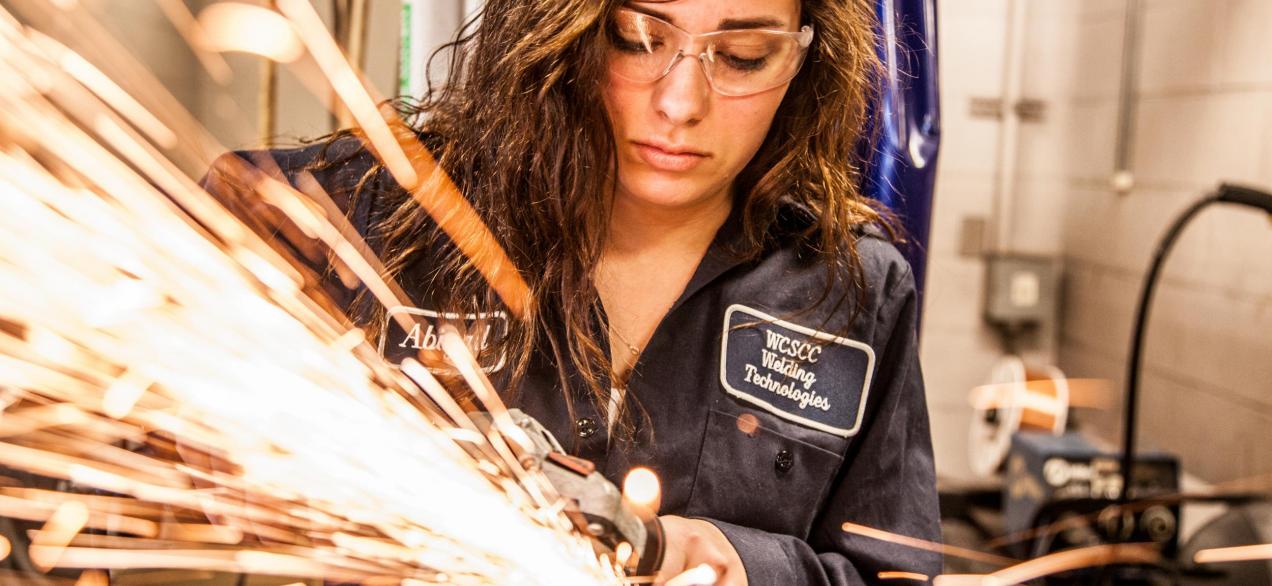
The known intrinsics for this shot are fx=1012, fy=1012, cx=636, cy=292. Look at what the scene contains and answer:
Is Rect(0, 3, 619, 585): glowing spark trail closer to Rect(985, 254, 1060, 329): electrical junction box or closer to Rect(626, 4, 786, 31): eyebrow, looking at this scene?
Rect(626, 4, 786, 31): eyebrow

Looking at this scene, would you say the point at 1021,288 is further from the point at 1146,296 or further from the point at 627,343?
the point at 627,343

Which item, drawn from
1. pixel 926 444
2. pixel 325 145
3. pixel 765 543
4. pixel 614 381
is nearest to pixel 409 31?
pixel 325 145

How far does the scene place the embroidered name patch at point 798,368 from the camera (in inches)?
63.2

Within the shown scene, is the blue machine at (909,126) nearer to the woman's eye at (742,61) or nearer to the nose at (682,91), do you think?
the woman's eye at (742,61)

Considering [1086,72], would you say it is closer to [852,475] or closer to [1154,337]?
[1154,337]

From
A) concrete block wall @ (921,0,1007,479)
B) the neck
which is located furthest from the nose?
concrete block wall @ (921,0,1007,479)

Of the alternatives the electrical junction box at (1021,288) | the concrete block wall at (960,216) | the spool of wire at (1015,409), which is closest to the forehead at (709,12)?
the spool of wire at (1015,409)

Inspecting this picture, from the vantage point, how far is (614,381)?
4.91 feet

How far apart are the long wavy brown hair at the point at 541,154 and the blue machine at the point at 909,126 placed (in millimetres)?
187

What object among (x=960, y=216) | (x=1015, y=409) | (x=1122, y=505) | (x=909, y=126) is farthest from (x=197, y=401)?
(x=960, y=216)

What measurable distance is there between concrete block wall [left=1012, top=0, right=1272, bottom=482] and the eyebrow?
262 cm

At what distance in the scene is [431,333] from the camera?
57.9 inches

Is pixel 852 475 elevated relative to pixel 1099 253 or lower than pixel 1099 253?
lower

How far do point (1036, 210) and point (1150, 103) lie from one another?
818mm
